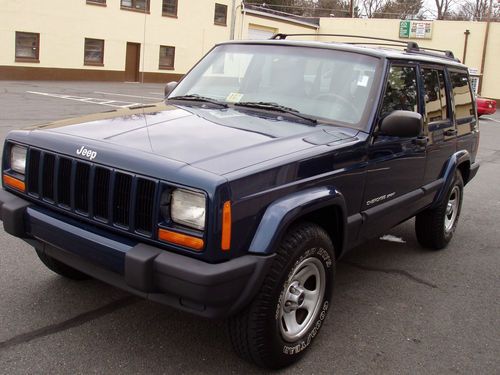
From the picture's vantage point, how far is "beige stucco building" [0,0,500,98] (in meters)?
25.2

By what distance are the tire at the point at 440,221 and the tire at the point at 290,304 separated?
7.24ft

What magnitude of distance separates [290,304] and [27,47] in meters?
25.4

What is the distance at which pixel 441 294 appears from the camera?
14.5ft

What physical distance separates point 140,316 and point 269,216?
4.49 feet

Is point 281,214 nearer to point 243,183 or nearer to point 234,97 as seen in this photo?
point 243,183

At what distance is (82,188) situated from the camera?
9.90 feet

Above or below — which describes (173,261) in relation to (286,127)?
below

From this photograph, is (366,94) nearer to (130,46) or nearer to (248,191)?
(248,191)

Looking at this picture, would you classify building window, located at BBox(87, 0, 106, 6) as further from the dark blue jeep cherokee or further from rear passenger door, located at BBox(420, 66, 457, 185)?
rear passenger door, located at BBox(420, 66, 457, 185)

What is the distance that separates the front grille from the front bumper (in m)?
0.09

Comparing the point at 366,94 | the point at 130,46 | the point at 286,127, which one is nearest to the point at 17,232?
the point at 286,127

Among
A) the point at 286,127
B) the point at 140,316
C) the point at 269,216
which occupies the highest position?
the point at 286,127

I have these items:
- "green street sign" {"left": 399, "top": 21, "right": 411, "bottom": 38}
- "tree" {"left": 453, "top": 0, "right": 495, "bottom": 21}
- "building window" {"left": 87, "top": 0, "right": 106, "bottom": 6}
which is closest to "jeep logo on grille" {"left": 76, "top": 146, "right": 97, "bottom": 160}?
"building window" {"left": 87, "top": 0, "right": 106, "bottom": 6}

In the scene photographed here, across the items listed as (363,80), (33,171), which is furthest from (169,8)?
(33,171)
